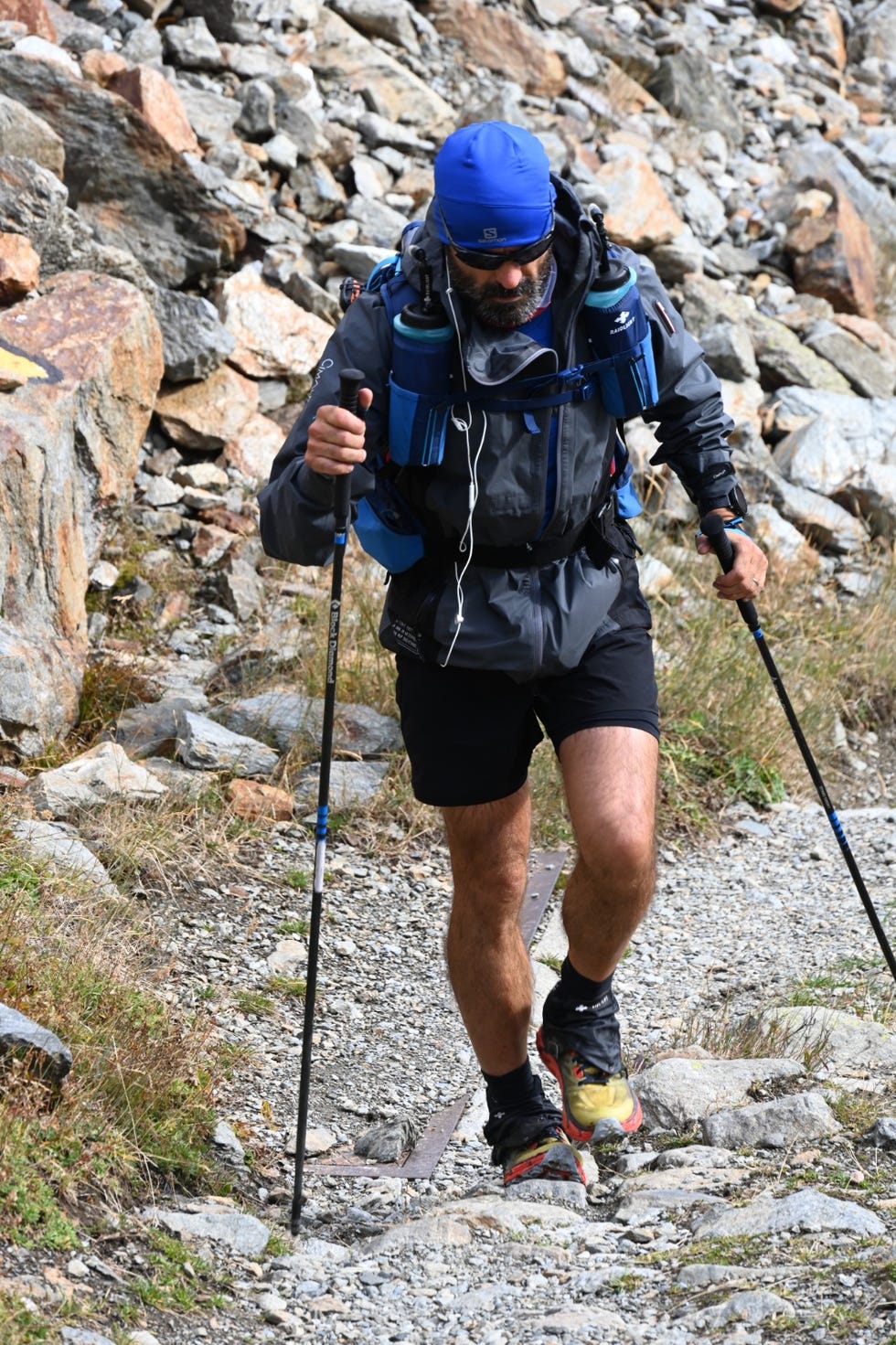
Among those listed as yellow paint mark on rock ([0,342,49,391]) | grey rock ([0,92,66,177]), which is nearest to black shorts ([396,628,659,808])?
yellow paint mark on rock ([0,342,49,391])

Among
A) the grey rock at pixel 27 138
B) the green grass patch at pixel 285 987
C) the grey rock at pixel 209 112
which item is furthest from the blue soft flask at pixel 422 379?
the grey rock at pixel 209 112

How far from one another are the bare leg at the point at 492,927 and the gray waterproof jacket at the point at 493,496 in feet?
1.43

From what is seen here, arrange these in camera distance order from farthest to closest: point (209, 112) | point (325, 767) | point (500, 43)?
point (500, 43)
point (209, 112)
point (325, 767)

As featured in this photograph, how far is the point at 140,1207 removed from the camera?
3381mm

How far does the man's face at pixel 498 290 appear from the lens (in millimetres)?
3498

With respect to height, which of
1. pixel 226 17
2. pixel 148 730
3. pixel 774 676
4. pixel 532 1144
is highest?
pixel 774 676

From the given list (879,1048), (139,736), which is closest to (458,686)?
(879,1048)

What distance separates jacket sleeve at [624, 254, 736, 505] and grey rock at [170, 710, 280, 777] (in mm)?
2813

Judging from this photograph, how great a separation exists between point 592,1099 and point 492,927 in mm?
523

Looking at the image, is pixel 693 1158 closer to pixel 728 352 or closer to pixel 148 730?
pixel 148 730

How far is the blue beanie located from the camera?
3.46 m

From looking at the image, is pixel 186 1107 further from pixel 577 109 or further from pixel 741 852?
pixel 577 109

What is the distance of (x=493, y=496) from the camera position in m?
3.50

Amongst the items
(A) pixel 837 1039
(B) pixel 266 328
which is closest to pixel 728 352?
(B) pixel 266 328
